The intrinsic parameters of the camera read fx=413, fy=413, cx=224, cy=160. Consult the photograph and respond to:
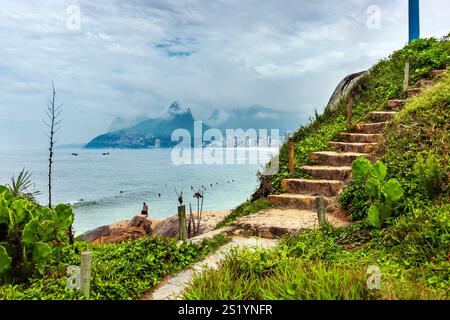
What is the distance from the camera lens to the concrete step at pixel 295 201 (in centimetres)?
933

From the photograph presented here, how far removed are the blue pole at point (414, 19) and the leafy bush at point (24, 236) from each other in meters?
20.0

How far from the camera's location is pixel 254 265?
5.06 metres

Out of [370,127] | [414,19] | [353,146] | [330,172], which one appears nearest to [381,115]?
[370,127]

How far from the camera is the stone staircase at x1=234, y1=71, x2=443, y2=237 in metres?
8.21

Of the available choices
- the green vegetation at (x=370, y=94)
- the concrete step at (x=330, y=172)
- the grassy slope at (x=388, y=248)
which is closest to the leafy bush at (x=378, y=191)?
the grassy slope at (x=388, y=248)

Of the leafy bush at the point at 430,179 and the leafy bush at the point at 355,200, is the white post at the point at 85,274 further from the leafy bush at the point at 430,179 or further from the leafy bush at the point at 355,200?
the leafy bush at the point at 430,179

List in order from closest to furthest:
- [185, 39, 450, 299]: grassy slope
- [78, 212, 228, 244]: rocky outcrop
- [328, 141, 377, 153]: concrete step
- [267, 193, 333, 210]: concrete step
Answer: [185, 39, 450, 299]: grassy slope
[267, 193, 333, 210]: concrete step
[328, 141, 377, 153]: concrete step
[78, 212, 228, 244]: rocky outcrop

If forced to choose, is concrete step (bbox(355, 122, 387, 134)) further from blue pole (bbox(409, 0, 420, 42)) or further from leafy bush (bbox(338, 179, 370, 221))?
blue pole (bbox(409, 0, 420, 42))

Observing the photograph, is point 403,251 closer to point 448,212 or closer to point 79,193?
point 448,212

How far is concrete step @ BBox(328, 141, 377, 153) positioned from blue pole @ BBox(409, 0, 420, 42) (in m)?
12.0

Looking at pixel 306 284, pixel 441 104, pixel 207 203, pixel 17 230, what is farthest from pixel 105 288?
pixel 207 203

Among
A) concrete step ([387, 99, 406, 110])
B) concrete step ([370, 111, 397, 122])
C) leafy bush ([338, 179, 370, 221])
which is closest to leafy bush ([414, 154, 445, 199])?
leafy bush ([338, 179, 370, 221])

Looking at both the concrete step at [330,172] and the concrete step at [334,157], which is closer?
the concrete step at [330,172]
